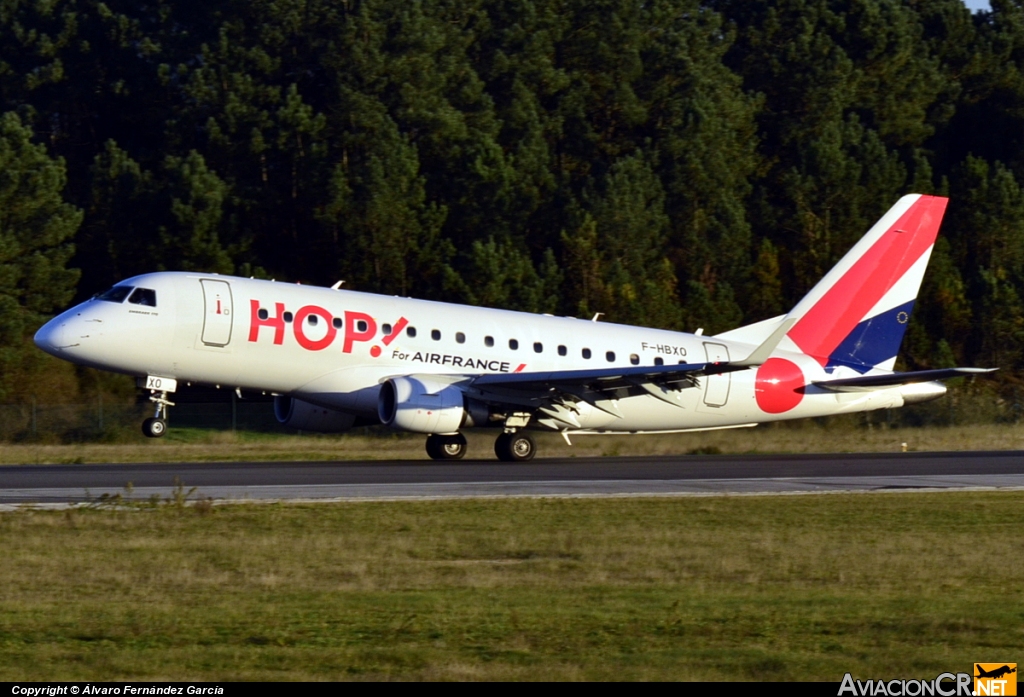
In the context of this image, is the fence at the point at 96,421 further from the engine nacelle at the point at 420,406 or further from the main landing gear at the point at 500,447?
the engine nacelle at the point at 420,406

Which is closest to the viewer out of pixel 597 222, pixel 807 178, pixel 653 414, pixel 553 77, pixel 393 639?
pixel 393 639

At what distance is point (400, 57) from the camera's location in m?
51.1

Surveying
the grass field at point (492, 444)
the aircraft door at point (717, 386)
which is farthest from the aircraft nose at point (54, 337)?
the aircraft door at point (717, 386)

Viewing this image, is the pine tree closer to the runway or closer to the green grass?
the runway

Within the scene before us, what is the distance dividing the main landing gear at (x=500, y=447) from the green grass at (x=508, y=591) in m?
9.33

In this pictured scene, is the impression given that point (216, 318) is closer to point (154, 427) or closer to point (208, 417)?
point (154, 427)

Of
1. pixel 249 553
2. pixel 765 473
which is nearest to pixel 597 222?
pixel 765 473

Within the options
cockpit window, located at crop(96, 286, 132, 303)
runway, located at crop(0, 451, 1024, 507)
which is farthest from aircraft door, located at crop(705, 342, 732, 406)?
cockpit window, located at crop(96, 286, 132, 303)

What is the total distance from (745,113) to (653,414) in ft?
97.9

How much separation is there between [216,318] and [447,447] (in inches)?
210

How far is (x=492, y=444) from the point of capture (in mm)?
34906

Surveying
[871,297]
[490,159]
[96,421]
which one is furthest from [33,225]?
[871,297]

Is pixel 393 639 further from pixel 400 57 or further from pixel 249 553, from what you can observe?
pixel 400 57

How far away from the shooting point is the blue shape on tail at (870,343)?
31.7 metres
